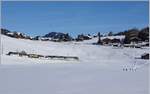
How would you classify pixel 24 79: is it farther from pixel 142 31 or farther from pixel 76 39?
pixel 76 39

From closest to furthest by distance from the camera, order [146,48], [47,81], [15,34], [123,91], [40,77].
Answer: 1. [123,91]
2. [47,81]
3. [40,77]
4. [146,48]
5. [15,34]

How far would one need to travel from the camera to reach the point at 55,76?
10617mm

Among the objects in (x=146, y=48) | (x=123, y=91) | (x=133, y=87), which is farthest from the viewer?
(x=146, y=48)

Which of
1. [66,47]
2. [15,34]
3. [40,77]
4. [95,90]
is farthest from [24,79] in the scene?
[15,34]

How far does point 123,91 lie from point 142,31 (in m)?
22.2

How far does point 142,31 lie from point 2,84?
22.3 m

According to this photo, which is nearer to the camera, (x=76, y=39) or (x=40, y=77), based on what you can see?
(x=40, y=77)

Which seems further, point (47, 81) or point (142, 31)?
point (142, 31)

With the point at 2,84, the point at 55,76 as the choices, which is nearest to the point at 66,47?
the point at 55,76

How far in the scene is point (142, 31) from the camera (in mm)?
29656

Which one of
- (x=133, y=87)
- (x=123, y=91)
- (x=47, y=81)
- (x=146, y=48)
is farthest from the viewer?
(x=146, y=48)

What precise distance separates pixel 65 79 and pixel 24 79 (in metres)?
1.14

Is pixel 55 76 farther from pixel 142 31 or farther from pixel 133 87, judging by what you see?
pixel 142 31

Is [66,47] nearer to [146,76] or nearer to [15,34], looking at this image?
[15,34]
